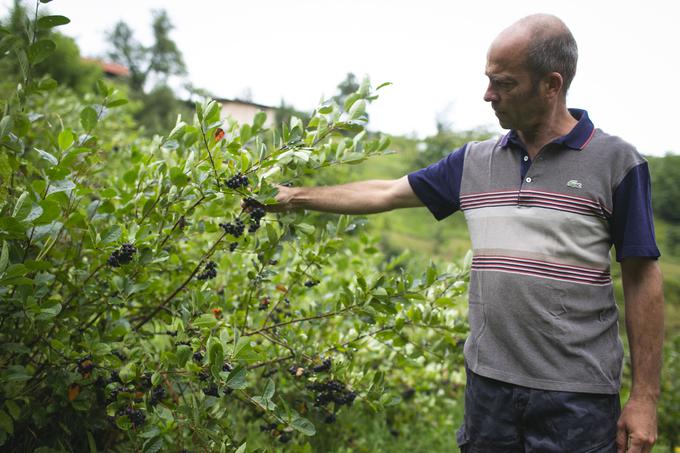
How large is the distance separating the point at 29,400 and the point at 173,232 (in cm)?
69

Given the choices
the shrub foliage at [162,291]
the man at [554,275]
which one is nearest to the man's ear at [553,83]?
the man at [554,275]

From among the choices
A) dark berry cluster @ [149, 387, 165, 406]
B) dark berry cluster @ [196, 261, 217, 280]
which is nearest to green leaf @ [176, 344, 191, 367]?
dark berry cluster @ [149, 387, 165, 406]

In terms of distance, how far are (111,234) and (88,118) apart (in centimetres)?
38

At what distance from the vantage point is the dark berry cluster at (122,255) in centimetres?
145

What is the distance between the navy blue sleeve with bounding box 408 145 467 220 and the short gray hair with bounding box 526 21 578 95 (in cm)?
42

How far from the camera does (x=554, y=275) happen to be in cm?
158

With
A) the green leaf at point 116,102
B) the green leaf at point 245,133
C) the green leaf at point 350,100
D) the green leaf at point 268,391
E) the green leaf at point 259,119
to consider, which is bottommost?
the green leaf at point 268,391

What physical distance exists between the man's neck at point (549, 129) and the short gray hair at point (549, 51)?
13cm

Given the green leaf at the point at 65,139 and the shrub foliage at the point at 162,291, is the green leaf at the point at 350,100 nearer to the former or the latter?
the shrub foliage at the point at 162,291

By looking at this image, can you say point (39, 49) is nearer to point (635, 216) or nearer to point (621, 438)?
point (635, 216)

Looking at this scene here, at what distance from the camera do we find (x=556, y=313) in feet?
5.15

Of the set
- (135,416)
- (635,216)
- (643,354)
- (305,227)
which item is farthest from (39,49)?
(643,354)

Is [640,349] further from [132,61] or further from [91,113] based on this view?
[132,61]

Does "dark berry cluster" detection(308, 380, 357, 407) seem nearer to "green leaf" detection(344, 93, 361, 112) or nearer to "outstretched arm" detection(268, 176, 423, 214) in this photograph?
"outstretched arm" detection(268, 176, 423, 214)
